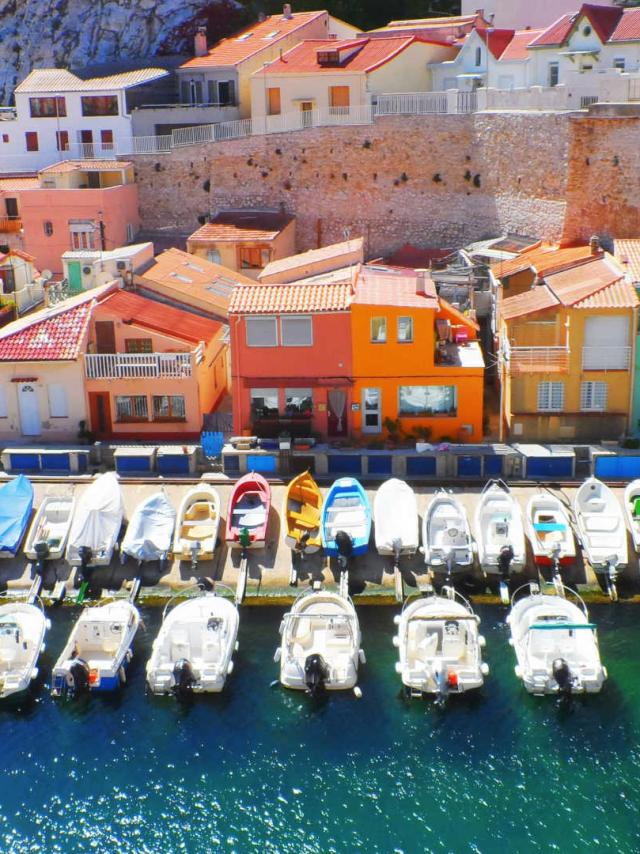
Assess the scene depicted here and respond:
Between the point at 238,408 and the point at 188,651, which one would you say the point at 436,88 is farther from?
the point at 188,651

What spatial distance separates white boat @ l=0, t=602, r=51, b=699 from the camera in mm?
25109

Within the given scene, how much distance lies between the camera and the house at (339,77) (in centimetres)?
5112

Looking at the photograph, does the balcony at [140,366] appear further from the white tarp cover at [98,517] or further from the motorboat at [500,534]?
the motorboat at [500,534]

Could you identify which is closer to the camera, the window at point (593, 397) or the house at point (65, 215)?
the window at point (593, 397)

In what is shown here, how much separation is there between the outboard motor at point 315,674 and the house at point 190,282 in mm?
17515

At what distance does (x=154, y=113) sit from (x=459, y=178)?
57.8 feet

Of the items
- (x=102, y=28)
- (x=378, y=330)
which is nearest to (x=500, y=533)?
(x=378, y=330)

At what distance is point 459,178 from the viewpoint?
1939 inches

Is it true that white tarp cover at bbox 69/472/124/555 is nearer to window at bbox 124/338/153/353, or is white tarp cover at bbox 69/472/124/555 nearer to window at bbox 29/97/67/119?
window at bbox 124/338/153/353

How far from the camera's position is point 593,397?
34375 mm

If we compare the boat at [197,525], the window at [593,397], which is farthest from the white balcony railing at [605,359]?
the boat at [197,525]

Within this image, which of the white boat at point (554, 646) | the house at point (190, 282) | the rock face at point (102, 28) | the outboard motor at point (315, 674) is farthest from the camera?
the rock face at point (102, 28)

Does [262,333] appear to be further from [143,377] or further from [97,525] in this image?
[97,525]

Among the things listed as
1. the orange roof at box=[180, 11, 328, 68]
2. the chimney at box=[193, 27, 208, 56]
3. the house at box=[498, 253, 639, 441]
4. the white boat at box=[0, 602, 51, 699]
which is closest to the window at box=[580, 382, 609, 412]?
the house at box=[498, 253, 639, 441]
